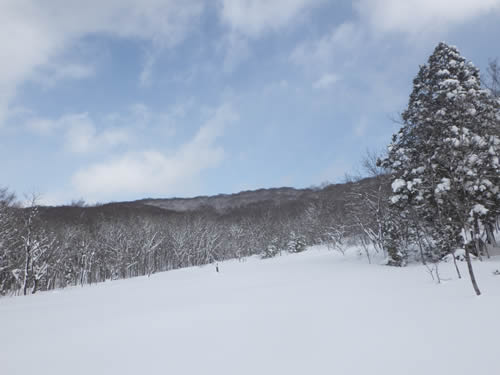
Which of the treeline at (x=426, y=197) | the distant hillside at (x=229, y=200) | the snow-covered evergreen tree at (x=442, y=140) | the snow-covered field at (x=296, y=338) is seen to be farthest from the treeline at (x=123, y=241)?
the distant hillside at (x=229, y=200)

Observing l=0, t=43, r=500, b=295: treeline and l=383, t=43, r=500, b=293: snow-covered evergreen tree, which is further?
l=383, t=43, r=500, b=293: snow-covered evergreen tree

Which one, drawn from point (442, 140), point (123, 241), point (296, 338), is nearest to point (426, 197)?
point (442, 140)

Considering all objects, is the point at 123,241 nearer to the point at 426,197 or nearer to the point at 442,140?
the point at 426,197

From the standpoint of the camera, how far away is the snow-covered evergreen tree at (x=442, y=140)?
12922mm

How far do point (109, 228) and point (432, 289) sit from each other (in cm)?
5290

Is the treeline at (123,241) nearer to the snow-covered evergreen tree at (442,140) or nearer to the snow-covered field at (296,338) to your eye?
the snow-covered evergreen tree at (442,140)

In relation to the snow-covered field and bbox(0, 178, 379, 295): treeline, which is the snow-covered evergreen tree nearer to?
bbox(0, 178, 379, 295): treeline

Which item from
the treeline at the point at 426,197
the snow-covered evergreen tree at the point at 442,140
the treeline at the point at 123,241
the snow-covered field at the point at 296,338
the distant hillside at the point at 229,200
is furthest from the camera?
the distant hillside at the point at 229,200

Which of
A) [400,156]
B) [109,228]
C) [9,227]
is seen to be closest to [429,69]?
[400,156]

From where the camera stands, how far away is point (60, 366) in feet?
17.9

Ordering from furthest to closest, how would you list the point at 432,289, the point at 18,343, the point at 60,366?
the point at 432,289 < the point at 18,343 < the point at 60,366

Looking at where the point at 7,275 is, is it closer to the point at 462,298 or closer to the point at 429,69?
the point at 462,298

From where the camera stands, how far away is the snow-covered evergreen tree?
42.4 feet

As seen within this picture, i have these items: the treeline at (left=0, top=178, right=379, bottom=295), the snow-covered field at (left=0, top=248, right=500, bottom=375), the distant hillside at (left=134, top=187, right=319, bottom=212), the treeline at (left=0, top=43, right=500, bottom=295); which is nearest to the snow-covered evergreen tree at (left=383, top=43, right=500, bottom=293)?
the treeline at (left=0, top=43, right=500, bottom=295)
